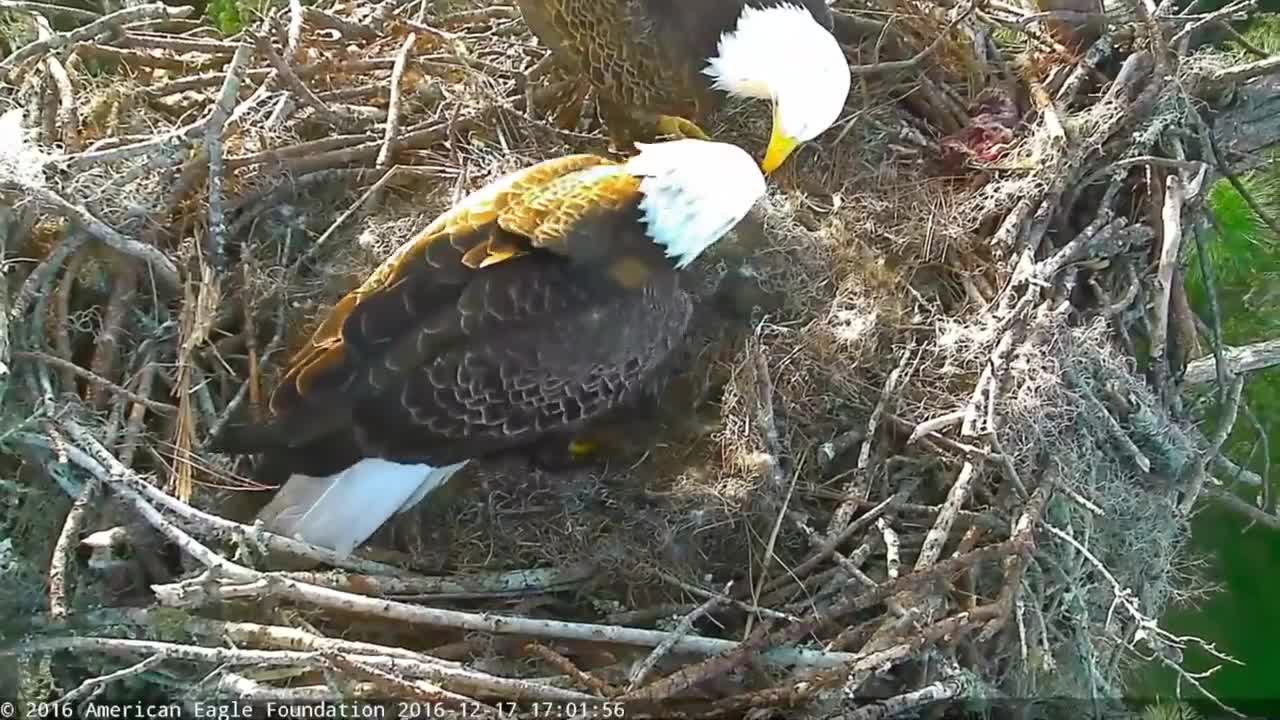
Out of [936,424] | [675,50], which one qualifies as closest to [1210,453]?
[936,424]

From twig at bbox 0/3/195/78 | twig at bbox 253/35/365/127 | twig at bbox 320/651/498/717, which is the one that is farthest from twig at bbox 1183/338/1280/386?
twig at bbox 0/3/195/78

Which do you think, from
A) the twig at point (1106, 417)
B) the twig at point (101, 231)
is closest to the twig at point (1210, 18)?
the twig at point (1106, 417)

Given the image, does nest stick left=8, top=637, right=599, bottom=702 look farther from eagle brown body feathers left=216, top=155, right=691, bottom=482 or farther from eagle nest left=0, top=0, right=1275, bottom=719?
eagle brown body feathers left=216, top=155, right=691, bottom=482

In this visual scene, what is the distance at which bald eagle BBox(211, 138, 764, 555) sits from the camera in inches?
72.6

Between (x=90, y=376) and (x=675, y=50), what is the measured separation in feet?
4.34

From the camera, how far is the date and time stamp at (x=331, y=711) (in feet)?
5.35

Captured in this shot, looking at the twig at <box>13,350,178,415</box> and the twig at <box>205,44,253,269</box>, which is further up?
the twig at <box>205,44,253,269</box>

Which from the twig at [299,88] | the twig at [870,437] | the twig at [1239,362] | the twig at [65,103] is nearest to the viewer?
the twig at [870,437]

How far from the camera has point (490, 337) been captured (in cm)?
188

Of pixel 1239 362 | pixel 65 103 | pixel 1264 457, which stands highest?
pixel 65 103

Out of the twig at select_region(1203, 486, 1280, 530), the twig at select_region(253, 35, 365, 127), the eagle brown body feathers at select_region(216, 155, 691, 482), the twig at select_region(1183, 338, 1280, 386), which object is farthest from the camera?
the twig at select_region(1183, 338, 1280, 386)

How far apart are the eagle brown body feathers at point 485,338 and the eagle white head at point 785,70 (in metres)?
0.40

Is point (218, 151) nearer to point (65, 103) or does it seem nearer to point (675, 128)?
point (65, 103)

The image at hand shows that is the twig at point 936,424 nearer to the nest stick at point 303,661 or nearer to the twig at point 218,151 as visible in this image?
the nest stick at point 303,661
